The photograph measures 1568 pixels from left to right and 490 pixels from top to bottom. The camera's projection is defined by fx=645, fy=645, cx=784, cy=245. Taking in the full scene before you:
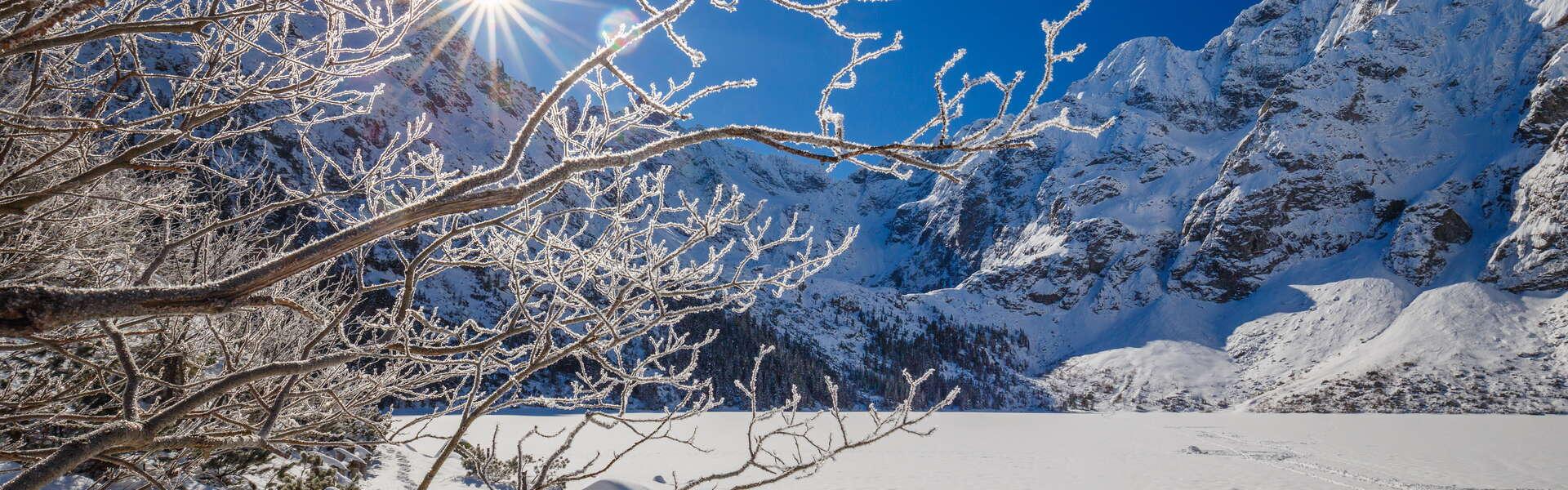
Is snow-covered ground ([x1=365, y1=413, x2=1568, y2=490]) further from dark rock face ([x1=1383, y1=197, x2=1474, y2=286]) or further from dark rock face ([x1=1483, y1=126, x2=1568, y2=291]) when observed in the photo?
dark rock face ([x1=1383, y1=197, x2=1474, y2=286])

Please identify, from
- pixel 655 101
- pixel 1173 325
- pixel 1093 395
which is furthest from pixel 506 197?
pixel 1173 325

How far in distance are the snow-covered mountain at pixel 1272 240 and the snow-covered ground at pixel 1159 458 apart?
20.3 metres

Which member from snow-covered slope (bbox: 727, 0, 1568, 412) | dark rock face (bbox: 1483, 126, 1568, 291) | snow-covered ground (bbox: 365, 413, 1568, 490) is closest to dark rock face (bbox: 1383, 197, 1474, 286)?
snow-covered slope (bbox: 727, 0, 1568, 412)

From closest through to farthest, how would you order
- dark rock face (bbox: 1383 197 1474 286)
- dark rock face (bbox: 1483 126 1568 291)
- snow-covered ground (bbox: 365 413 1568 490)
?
snow-covered ground (bbox: 365 413 1568 490) → dark rock face (bbox: 1483 126 1568 291) → dark rock face (bbox: 1383 197 1474 286)

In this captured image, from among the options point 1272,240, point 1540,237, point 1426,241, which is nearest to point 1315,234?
point 1272,240

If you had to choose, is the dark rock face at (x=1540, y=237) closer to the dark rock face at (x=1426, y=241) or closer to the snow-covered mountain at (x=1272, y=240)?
the snow-covered mountain at (x=1272, y=240)

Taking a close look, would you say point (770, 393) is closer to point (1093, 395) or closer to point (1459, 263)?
point (1093, 395)

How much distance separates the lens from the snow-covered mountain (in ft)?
176

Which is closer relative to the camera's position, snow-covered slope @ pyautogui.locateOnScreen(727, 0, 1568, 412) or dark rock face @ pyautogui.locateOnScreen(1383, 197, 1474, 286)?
snow-covered slope @ pyautogui.locateOnScreen(727, 0, 1568, 412)

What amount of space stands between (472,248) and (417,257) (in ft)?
1.66

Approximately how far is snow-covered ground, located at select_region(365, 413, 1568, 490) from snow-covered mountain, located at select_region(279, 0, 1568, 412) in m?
20.3

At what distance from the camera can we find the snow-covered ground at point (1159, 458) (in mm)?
16375

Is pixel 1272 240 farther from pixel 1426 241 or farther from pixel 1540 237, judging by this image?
pixel 1540 237

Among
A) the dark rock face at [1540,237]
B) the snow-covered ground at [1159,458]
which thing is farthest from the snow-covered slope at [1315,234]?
the snow-covered ground at [1159,458]
